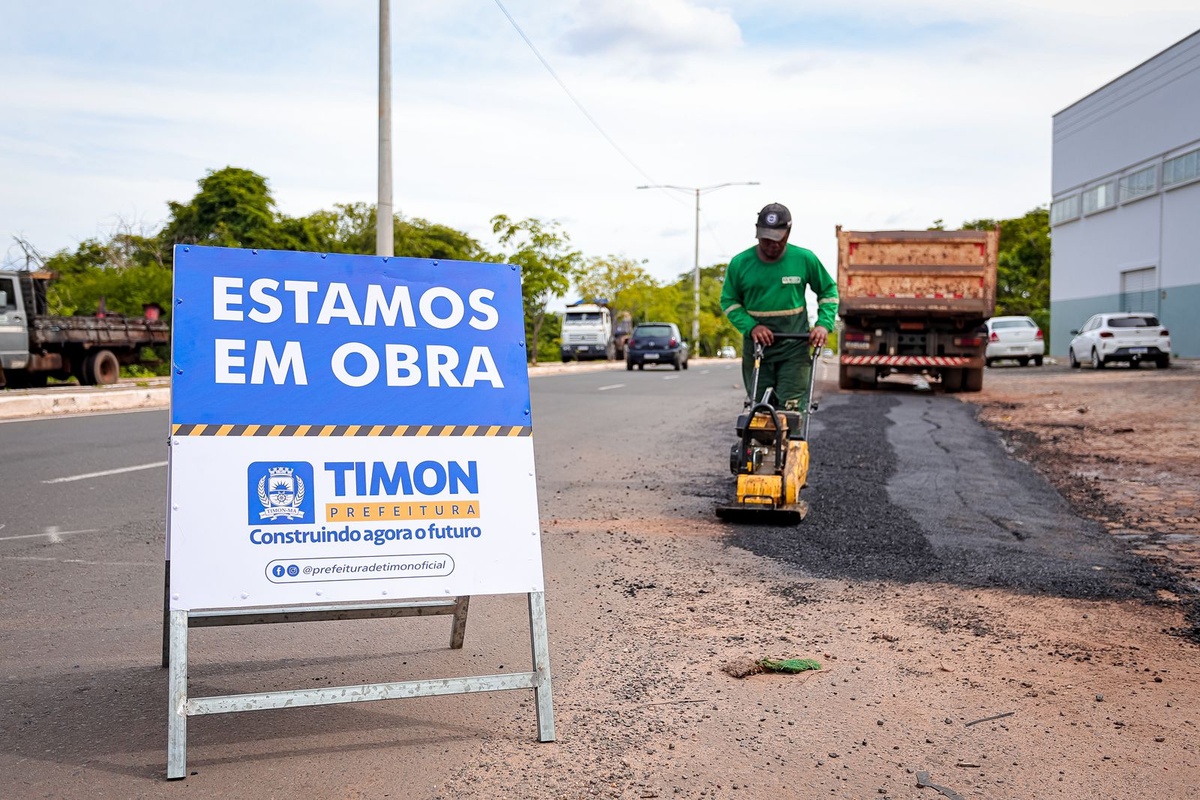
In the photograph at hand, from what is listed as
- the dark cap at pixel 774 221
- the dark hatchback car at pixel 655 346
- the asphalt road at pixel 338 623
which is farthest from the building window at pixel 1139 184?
the dark cap at pixel 774 221

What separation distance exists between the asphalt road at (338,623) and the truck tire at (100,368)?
8.95 m

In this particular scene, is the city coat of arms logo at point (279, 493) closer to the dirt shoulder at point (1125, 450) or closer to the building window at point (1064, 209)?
the dirt shoulder at point (1125, 450)

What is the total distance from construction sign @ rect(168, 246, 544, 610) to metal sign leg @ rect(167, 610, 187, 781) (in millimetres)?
154

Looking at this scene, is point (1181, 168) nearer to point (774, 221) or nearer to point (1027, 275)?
point (1027, 275)

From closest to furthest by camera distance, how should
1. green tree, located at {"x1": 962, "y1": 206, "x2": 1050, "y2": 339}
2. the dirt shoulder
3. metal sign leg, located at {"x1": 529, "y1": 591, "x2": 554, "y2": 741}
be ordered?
1. metal sign leg, located at {"x1": 529, "y1": 591, "x2": 554, "y2": 741}
2. the dirt shoulder
3. green tree, located at {"x1": 962, "y1": 206, "x2": 1050, "y2": 339}

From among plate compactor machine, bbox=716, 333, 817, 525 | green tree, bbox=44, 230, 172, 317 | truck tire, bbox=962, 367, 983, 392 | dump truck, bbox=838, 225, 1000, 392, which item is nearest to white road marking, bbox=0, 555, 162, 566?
plate compactor machine, bbox=716, 333, 817, 525

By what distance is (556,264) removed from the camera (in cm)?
4278

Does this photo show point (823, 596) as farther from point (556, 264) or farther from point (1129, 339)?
point (556, 264)

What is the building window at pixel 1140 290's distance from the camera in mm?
38156

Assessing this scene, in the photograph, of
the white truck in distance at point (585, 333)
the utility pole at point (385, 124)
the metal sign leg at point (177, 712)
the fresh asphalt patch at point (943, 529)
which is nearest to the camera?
the metal sign leg at point (177, 712)

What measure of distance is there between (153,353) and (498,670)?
24.1m

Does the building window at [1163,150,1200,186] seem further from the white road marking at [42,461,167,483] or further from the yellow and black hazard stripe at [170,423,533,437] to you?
the yellow and black hazard stripe at [170,423,533,437]

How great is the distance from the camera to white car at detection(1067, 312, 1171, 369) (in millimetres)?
27578

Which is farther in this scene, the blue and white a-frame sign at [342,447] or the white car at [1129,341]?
the white car at [1129,341]
